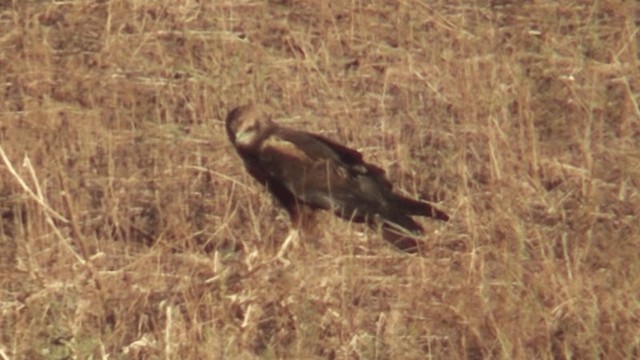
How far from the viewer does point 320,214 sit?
6.76 meters

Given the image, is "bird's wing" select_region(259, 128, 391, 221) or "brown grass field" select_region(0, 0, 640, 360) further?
"bird's wing" select_region(259, 128, 391, 221)

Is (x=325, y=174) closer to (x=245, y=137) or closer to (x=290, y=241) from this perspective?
(x=290, y=241)

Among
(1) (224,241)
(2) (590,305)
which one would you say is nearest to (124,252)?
(1) (224,241)

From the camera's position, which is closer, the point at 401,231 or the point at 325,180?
the point at 401,231

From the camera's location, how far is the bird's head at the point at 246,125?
692cm

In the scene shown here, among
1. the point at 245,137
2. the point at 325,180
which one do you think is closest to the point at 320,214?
the point at 325,180

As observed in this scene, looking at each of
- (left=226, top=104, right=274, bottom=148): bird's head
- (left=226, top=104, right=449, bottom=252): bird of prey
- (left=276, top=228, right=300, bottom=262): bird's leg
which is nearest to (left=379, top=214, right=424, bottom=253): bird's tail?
(left=226, top=104, right=449, bottom=252): bird of prey

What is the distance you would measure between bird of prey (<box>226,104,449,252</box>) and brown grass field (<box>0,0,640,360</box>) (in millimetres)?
90

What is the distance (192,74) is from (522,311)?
2.44 meters

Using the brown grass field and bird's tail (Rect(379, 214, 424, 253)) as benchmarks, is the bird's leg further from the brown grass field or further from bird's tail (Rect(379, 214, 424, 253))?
bird's tail (Rect(379, 214, 424, 253))

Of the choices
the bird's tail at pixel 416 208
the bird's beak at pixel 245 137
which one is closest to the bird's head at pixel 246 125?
the bird's beak at pixel 245 137

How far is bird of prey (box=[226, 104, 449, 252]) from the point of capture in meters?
6.49

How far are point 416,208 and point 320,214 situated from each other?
0.41 meters

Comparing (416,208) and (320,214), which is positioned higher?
(416,208)
